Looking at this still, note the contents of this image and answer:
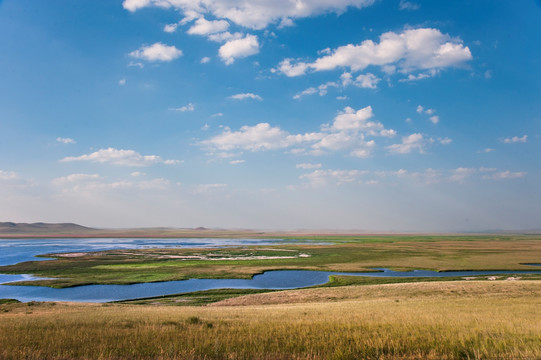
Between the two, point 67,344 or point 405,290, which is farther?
point 405,290

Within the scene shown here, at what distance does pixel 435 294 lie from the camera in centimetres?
3284

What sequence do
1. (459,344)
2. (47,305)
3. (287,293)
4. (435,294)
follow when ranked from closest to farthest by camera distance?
(459,344) → (47,305) → (435,294) → (287,293)

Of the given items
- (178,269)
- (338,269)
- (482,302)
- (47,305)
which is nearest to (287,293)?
(482,302)

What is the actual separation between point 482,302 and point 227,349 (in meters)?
22.9

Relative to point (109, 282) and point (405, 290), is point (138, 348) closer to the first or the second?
point (405, 290)

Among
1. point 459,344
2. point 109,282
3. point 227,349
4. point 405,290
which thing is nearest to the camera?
point 227,349

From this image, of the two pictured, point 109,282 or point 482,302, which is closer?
point 482,302

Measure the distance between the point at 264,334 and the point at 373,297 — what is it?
2504 cm

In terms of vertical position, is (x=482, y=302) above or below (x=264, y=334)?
below

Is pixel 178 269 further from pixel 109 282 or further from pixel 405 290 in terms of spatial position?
pixel 405 290

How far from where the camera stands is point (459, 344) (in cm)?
1052

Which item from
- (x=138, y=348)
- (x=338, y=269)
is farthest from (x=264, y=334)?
(x=338, y=269)

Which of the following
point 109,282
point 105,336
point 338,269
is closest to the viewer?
point 105,336

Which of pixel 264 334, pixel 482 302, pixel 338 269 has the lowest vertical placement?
pixel 338 269
